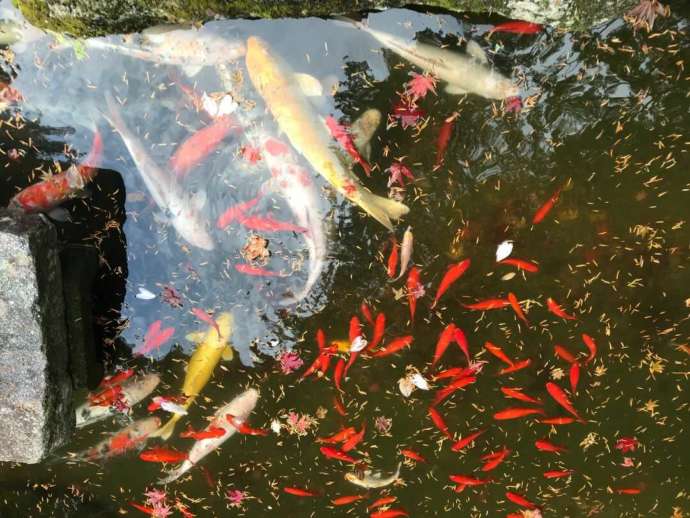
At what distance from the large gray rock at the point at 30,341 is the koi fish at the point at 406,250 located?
1894 mm

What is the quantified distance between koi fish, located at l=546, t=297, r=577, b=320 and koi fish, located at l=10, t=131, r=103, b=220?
2.74 meters

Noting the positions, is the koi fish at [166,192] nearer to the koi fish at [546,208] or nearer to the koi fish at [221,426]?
the koi fish at [221,426]

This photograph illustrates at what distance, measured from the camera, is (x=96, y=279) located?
3.01 m

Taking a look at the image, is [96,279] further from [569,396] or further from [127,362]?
[569,396]

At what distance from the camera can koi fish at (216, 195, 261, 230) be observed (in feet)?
9.66

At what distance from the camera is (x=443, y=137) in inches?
112

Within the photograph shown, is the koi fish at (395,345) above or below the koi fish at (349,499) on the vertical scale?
above

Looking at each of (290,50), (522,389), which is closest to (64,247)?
(290,50)

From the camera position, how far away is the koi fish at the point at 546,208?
294 cm

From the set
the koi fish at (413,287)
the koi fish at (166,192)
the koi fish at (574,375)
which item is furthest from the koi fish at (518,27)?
the koi fish at (574,375)

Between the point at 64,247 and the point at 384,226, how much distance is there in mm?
1818

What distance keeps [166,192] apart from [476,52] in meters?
1.84

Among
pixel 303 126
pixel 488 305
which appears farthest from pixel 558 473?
pixel 303 126

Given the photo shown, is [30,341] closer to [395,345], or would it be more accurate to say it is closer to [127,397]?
[127,397]
